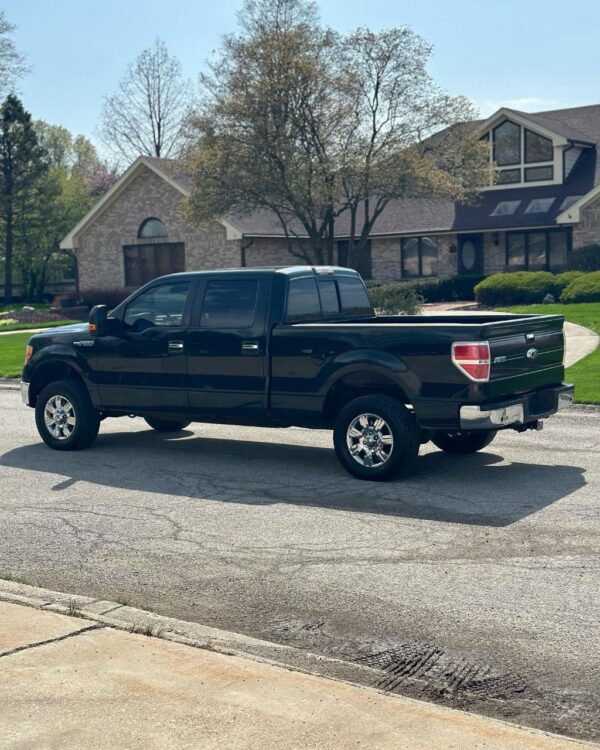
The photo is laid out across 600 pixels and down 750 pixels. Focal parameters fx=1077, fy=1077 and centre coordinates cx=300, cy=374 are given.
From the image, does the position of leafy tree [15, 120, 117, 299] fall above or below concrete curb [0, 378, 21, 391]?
above

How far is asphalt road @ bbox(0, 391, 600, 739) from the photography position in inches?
226

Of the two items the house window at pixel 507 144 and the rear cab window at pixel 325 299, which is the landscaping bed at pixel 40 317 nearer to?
the house window at pixel 507 144

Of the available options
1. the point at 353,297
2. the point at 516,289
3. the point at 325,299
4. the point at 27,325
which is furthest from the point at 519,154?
the point at 325,299

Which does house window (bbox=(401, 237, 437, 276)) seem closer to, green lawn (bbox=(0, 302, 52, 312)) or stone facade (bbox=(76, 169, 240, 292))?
stone facade (bbox=(76, 169, 240, 292))

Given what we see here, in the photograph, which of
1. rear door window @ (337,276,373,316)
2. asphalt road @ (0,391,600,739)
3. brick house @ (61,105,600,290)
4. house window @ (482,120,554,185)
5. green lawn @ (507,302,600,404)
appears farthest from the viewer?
house window @ (482,120,554,185)

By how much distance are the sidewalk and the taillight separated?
15.4ft

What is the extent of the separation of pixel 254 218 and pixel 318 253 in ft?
27.5

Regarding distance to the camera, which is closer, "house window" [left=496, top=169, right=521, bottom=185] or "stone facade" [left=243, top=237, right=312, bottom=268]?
"house window" [left=496, top=169, right=521, bottom=185]

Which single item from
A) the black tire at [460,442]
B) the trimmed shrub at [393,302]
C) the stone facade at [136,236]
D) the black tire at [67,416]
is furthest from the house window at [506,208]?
the black tire at [67,416]

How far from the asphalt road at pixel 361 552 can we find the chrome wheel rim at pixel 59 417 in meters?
0.26

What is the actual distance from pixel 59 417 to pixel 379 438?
4.21 meters

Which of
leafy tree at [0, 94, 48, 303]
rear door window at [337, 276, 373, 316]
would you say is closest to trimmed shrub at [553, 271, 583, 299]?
rear door window at [337, 276, 373, 316]

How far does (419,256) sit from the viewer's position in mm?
46188

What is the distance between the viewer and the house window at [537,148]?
4319 centimetres
